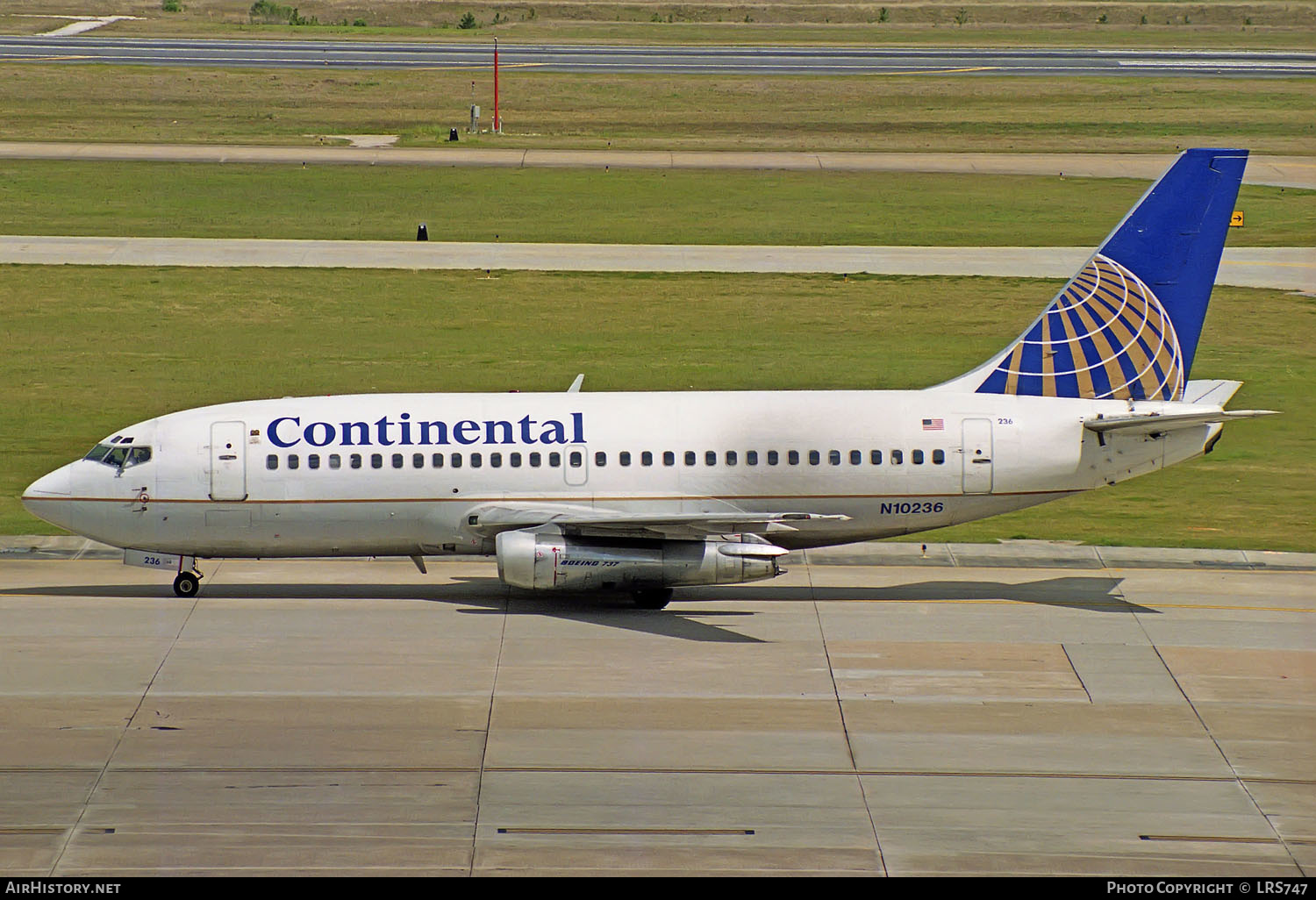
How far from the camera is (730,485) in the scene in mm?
29391

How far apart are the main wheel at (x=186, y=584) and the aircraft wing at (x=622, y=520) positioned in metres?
5.15

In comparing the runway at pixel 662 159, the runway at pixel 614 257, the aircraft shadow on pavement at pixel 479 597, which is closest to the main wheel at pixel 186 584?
the aircraft shadow on pavement at pixel 479 597

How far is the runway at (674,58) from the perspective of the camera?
11144cm

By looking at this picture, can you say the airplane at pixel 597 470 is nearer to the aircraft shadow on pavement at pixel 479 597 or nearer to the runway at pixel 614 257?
the aircraft shadow on pavement at pixel 479 597

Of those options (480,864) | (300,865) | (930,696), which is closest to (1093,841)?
(930,696)

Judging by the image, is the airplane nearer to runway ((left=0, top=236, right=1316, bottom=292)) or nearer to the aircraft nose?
the aircraft nose

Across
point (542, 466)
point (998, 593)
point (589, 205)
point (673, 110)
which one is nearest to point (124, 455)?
point (542, 466)

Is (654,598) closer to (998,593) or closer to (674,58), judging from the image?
(998,593)

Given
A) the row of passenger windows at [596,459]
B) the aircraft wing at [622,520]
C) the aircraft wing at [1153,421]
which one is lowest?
the aircraft wing at [622,520]

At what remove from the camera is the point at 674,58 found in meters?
119

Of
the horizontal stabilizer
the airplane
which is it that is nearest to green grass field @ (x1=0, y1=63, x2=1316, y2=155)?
the horizontal stabilizer

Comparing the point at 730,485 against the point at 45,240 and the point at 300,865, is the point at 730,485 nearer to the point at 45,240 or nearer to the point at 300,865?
the point at 300,865

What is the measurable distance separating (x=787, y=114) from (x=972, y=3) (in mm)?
71319

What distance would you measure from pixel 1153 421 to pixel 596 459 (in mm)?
9811
